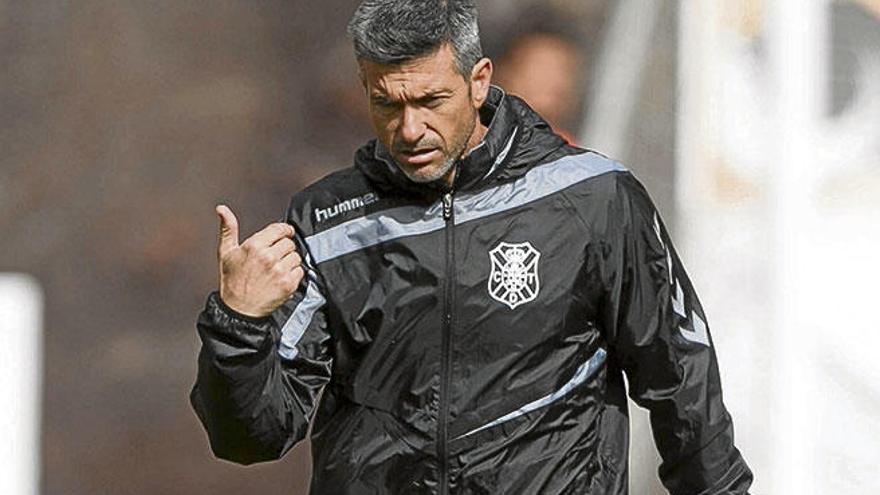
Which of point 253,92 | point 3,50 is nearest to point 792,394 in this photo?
point 253,92

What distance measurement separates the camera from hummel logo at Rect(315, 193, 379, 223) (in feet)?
10.6

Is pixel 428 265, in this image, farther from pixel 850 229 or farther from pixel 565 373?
pixel 850 229

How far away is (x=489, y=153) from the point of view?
10.4 feet

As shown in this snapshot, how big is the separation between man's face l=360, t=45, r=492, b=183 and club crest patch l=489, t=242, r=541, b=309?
16 centimetres

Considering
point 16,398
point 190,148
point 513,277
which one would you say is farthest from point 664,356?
point 190,148

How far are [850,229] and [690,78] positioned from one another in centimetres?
58

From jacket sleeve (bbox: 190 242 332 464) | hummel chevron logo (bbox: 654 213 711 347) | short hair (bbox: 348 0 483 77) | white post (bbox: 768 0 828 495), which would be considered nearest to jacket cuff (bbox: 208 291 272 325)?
jacket sleeve (bbox: 190 242 332 464)

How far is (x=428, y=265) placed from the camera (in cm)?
314

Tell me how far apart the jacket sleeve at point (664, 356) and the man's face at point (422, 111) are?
11.6 inches

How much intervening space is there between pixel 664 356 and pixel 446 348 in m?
0.36

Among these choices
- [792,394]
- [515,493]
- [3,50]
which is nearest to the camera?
[515,493]

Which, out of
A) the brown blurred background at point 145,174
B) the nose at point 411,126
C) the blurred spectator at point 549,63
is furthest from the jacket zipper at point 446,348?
the brown blurred background at point 145,174

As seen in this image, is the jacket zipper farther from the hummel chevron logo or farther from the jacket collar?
the hummel chevron logo

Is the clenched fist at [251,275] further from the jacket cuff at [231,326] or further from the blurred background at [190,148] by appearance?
the blurred background at [190,148]
